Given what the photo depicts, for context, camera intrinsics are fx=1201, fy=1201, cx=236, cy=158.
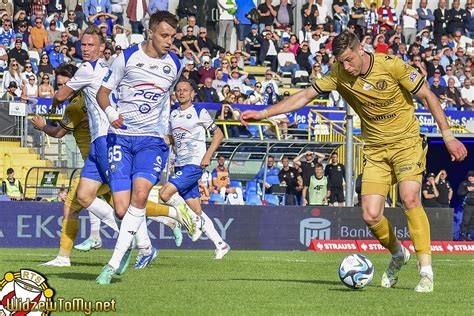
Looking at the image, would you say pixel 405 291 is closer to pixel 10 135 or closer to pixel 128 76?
pixel 128 76

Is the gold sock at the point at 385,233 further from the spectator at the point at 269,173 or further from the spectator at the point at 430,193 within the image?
the spectator at the point at 430,193

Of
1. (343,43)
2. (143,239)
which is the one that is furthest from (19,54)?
(343,43)

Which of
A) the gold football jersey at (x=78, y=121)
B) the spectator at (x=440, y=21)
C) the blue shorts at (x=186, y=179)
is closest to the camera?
the gold football jersey at (x=78, y=121)

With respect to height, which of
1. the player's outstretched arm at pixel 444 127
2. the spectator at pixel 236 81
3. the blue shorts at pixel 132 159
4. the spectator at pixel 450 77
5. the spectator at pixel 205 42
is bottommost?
the spectator at pixel 450 77

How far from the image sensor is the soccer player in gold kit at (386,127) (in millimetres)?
11656

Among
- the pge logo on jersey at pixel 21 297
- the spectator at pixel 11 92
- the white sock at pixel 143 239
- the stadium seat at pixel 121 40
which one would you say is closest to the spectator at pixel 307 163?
the spectator at pixel 11 92

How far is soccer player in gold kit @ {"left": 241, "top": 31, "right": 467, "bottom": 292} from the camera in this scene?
11656 millimetres

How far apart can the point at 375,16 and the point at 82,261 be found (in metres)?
24.2

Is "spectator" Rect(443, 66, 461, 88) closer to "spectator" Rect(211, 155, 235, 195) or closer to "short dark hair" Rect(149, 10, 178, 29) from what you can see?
"spectator" Rect(211, 155, 235, 195)

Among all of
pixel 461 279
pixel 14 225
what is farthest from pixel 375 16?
pixel 461 279

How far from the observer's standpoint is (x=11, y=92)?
2830cm

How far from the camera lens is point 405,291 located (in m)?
11.5

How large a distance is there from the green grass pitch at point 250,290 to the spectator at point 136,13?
1880 cm

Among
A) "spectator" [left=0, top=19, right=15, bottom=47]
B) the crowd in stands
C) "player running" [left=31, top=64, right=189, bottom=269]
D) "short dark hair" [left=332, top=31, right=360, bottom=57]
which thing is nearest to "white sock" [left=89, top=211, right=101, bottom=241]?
"player running" [left=31, top=64, right=189, bottom=269]
